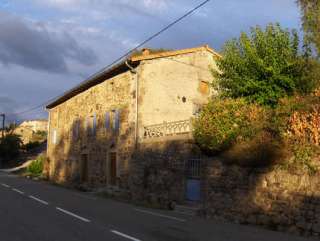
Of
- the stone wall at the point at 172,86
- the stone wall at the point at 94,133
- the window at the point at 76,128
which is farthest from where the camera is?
the window at the point at 76,128

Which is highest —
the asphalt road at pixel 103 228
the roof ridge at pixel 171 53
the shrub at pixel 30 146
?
the roof ridge at pixel 171 53

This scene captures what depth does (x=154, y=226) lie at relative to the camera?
11523 millimetres

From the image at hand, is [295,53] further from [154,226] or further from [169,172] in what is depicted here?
[154,226]

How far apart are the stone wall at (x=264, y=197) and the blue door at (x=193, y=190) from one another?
1.37 metres

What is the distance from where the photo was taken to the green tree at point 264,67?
59.3ft

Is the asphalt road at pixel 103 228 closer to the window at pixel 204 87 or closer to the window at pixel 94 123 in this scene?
the window at pixel 204 87

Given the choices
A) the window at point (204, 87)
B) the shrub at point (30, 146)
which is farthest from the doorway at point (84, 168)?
the shrub at point (30, 146)

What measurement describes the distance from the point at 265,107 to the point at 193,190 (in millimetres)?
4329

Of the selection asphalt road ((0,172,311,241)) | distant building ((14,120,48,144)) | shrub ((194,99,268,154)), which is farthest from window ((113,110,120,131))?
distant building ((14,120,48,144))

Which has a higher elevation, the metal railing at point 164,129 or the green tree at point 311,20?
the green tree at point 311,20

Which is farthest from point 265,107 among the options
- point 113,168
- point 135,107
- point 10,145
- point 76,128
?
point 10,145

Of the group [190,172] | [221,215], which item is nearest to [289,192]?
[221,215]

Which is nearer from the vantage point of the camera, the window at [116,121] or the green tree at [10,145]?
the window at [116,121]

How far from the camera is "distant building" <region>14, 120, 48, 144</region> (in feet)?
246
